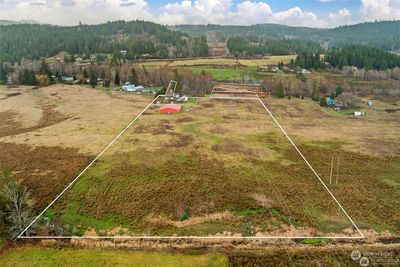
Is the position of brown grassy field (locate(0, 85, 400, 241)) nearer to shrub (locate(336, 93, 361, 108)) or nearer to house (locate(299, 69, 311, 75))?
shrub (locate(336, 93, 361, 108))

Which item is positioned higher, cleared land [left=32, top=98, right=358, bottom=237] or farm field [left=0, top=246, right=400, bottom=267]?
cleared land [left=32, top=98, right=358, bottom=237]

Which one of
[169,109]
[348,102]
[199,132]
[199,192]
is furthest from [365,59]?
[199,192]

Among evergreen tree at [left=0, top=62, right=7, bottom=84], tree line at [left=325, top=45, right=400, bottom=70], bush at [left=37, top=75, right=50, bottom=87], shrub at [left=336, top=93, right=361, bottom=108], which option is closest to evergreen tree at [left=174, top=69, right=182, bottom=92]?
shrub at [left=336, top=93, right=361, bottom=108]

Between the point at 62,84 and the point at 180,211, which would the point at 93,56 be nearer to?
the point at 62,84

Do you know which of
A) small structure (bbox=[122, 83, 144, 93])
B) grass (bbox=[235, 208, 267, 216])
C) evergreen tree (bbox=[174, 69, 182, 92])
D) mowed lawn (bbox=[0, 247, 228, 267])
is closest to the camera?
mowed lawn (bbox=[0, 247, 228, 267])

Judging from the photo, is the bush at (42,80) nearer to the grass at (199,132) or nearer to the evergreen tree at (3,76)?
the evergreen tree at (3,76)

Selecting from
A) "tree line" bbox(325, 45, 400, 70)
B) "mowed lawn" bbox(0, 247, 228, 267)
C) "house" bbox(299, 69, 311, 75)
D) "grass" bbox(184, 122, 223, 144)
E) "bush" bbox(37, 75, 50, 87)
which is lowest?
"mowed lawn" bbox(0, 247, 228, 267)
